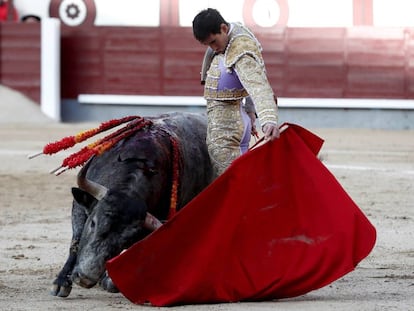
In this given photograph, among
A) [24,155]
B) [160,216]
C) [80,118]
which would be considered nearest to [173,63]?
[80,118]

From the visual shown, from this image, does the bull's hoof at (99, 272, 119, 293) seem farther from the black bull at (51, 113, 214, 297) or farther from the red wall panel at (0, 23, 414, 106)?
the red wall panel at (0, 23, 414, 106)

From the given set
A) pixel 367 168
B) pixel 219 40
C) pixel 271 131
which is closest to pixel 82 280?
pixel 271 131

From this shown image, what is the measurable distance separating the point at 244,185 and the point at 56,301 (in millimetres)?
629

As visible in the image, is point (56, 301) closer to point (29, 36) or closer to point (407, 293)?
point (407, 293)

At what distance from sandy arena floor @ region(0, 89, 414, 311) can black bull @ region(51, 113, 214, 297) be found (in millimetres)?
121

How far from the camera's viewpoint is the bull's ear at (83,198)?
3523 mm

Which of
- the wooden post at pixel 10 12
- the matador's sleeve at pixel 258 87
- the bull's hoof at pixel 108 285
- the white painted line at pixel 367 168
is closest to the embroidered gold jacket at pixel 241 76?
the matador's sleeve at pixel 258 87

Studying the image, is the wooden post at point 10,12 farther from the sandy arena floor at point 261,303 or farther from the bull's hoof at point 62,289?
the bull's hoof at point 62,289

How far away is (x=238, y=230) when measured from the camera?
3.44m

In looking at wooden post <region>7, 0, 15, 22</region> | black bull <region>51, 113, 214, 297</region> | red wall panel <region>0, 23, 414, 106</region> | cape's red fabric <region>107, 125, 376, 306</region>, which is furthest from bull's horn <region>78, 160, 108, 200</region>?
wooden post <region>7, 0, 15, 22</region>

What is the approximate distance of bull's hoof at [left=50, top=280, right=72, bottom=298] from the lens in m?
3.49

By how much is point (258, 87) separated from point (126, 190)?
490 mm

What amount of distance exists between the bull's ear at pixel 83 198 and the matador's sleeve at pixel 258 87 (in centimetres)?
55

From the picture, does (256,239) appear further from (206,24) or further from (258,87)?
(206,24)
